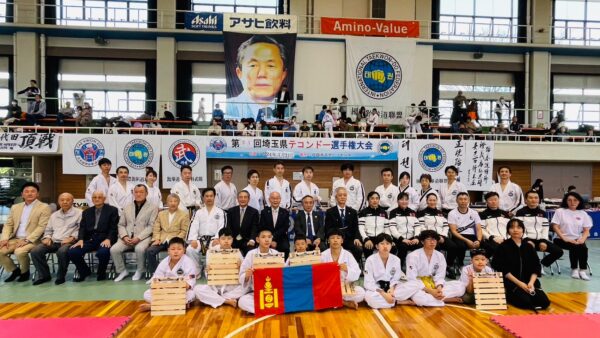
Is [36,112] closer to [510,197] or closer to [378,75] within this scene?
[378,75]

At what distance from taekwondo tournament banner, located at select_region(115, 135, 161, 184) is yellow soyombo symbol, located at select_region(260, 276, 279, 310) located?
7.10 m

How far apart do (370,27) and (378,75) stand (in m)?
1.84

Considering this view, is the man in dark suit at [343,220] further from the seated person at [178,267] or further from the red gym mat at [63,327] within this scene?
the red gym mat at [63,327]

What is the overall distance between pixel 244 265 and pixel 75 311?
1936 mm

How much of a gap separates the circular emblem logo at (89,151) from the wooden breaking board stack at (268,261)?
297 inches

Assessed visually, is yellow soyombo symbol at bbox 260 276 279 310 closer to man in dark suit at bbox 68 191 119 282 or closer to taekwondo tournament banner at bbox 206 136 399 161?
man in dark suit at bbox 68 191 119 282

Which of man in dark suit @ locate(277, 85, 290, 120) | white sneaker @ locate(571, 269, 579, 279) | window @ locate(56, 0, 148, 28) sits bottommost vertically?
white sneaker @ locate(571, 269, 579, 279)

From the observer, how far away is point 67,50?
1430cm

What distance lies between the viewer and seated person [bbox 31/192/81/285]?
18.3 feet

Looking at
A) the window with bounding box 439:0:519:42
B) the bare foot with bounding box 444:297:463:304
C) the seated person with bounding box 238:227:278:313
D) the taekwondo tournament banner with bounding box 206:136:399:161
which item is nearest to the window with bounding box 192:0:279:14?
the window with bounding box 439:0:519:42

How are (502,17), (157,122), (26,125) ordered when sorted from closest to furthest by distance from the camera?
(26,125), (157,122), (502,17)

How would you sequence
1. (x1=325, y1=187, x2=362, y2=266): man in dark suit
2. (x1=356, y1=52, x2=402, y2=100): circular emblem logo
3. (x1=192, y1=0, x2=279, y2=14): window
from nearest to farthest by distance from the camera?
(x1=325, y1=187, x2=362, y2=266): man in dark suit, (x1=356, y1=52, x2=402, y2=100): circular emblem logo, (x1=192, y1=0, x2=279, y2=14): window

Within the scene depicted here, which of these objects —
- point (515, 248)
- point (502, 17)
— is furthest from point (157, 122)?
point (502, 17)

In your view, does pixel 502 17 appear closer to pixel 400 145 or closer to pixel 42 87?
pixel 400 145
